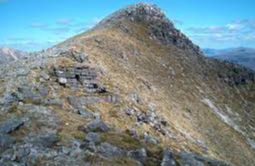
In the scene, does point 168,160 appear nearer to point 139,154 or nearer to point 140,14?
point 139,154

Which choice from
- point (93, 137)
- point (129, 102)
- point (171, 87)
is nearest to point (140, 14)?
point (171, 87)

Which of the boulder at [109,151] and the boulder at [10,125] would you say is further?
the boulder at [10,125]

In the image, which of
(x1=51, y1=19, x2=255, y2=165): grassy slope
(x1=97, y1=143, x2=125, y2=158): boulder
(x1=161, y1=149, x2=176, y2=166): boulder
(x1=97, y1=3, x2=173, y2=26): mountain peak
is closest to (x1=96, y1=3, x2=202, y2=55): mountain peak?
(x1=97, y1=3, x2=173, y2=26): mountain peak

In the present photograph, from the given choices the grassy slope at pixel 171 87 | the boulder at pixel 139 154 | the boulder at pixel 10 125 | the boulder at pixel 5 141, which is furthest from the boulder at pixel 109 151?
the grassy slope at pixel 171 87

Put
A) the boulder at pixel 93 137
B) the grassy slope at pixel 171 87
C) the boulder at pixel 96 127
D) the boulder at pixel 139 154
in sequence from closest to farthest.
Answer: the boulder at pixel 139 154
the boulder at pixel 93 137
the boulder at pixel 96 127
the grassy slope at pixel 171 87

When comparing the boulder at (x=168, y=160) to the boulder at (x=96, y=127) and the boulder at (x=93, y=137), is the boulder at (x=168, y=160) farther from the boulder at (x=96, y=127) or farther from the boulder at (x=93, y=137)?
the boulder at (x=96, y=127)

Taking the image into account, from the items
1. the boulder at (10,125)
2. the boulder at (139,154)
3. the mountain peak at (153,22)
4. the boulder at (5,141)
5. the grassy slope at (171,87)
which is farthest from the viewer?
the mountain peak at (153,22)

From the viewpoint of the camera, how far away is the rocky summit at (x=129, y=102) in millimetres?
37438

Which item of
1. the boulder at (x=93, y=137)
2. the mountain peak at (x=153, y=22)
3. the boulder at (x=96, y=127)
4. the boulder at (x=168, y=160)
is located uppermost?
the mountain peak at (x=153, y=22)

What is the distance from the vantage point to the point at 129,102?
65.9 m

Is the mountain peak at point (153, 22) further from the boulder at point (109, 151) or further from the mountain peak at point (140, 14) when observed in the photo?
the boulder at point (109, 151)

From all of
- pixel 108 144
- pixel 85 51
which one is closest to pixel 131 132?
pixel 108 144

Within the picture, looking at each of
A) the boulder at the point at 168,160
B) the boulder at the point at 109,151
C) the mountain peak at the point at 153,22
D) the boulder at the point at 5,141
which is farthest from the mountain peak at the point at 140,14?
the boulder at the point at 168,160

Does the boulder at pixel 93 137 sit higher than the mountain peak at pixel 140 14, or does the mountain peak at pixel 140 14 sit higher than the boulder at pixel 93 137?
the mountain peak at pixel 140 14
